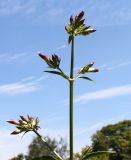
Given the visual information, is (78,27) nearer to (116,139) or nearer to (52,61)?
(52,61)

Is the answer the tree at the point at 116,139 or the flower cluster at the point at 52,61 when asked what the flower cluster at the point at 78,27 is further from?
the tree at the point at 116,139

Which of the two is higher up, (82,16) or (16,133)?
(82,16)

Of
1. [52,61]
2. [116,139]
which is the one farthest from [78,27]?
[116,139]

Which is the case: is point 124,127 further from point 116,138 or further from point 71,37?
point 71,37

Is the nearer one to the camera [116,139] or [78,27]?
[78,27]

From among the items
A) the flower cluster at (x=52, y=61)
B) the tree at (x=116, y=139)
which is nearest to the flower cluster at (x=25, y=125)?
the flower cluster at (x=52, y=61)

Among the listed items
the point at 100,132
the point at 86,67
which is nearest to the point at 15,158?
the point at 100,132
